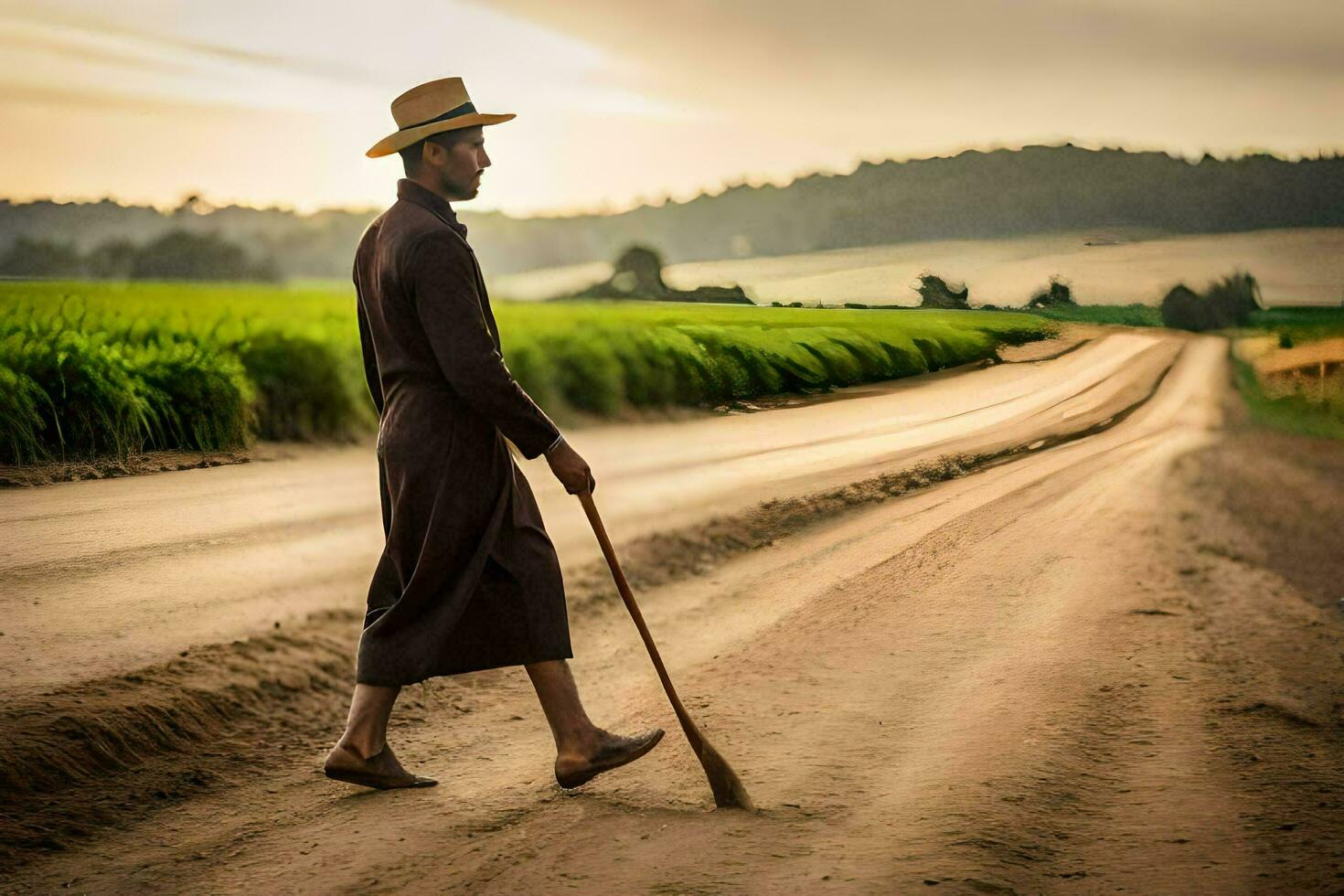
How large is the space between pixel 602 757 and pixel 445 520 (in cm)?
64

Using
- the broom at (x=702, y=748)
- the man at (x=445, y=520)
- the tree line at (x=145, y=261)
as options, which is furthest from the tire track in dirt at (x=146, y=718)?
the tree line at (x=145, y=261)

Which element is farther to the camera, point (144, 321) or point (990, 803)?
point (144, 321)

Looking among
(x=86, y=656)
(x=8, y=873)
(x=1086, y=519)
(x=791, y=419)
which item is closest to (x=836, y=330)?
(x=791, y=419)

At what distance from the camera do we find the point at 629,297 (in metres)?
5.86

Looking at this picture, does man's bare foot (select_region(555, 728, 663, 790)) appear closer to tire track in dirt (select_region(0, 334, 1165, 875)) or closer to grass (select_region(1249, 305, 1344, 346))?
tire track in dirt (select_region(0, 334, 1165, 875))

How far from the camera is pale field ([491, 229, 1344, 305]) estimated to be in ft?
16.8

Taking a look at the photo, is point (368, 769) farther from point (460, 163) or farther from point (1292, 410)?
point (1292, 410)

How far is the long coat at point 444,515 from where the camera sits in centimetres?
277

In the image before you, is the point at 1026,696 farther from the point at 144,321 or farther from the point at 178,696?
the point at 144,321

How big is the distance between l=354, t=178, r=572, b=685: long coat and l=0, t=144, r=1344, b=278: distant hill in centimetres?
250

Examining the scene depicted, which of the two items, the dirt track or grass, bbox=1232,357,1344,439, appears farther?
grass, bbox=1232,357,1344,439

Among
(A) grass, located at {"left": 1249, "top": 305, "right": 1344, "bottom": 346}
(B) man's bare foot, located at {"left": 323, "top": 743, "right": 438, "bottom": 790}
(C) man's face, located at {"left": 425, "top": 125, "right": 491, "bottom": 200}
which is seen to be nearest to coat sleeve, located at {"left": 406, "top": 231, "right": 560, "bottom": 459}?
(C) man's face, located at {"left": 425, "top": 125, "right": 491, "bottom": 200}

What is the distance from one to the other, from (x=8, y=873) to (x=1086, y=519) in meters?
4.11

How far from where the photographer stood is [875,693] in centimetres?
394
